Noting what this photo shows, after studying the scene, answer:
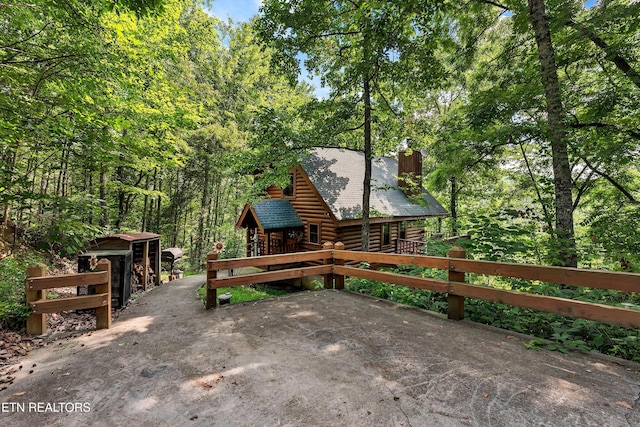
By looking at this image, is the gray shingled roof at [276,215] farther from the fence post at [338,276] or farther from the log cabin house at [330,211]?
the fence post at [338,276]

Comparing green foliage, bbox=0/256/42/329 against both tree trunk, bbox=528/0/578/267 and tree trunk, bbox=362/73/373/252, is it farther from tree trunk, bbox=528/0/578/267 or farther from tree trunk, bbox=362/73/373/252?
tree trunk, bbox=528/0/578/267

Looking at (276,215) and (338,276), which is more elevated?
(276,215)

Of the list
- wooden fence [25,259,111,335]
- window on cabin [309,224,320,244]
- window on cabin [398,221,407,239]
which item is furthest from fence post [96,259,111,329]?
window on cabin [398,221,407,239]

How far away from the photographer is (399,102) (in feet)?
31.0

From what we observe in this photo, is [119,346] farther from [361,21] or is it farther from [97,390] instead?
[361,21]

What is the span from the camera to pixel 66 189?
18031 mm

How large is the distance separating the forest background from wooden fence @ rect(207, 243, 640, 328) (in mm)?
1225

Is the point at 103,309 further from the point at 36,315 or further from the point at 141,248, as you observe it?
the point at 141,248

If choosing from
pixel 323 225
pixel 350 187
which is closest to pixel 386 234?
pixel 350 187

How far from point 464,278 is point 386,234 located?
10782 millimetres

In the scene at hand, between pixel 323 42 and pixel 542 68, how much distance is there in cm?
614

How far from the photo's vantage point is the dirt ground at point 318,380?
2.02 m

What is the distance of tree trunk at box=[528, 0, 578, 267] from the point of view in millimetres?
5059

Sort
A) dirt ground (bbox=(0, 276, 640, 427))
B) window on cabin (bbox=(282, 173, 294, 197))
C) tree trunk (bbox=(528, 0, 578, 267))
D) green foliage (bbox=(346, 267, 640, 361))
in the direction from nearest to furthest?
dirt ground (bbox=(0, 276, 640, 427)) < green foliage (bbox=(346, 267, 640, 361)) < tree trunk (bbox=(528, 0, 578, 267)) < window on cabin (bbox=(282, 173, 294, 197))
